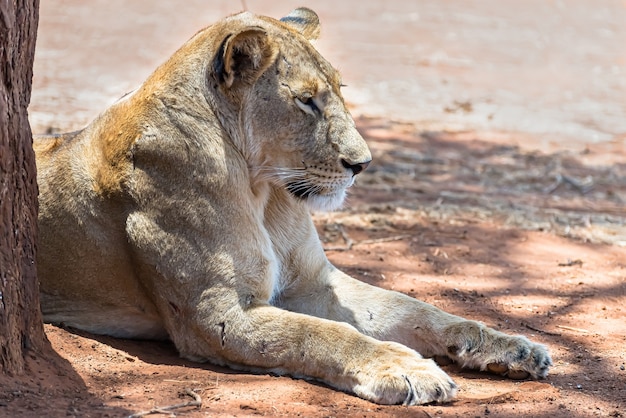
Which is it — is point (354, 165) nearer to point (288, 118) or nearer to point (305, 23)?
point (288, 118)

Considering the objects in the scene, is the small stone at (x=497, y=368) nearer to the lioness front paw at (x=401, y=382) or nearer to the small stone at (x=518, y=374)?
the small stone at (x=518, y=374)

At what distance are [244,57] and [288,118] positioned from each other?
292mm

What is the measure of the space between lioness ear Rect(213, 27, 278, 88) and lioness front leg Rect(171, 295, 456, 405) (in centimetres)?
88

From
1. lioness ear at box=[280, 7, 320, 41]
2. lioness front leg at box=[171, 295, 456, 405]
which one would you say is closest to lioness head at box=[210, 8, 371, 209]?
lioness ear at box=[280, 7, 320, 41]

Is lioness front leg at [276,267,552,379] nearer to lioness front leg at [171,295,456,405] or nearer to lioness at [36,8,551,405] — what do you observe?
lioness at [36,8,551,405]

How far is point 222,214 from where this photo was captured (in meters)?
3.95

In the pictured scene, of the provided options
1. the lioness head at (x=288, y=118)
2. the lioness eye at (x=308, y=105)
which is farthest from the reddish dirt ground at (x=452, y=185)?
the lioness eye at (x=308, y=105)

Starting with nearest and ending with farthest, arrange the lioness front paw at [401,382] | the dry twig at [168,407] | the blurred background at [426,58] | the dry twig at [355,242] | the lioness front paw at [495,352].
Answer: the dry twig at [168,407] → the lioness front paw at [401,382] → the lioness front paw at [495,352] → the dry twig at [355,242] → the blurred background at [426,58]

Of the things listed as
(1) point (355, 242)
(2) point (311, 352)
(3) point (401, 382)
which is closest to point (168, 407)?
(2) point (311, 352)

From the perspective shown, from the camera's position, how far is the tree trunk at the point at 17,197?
3.47 metres

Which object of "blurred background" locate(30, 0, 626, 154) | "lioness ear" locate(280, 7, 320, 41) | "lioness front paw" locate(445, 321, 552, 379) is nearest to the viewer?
"lioness front paw" locate(445, 321, 552, 379)

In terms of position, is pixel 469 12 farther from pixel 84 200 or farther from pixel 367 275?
pixel 84 200

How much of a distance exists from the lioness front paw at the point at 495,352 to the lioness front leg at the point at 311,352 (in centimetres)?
40

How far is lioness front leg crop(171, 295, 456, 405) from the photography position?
3623 millimetres
